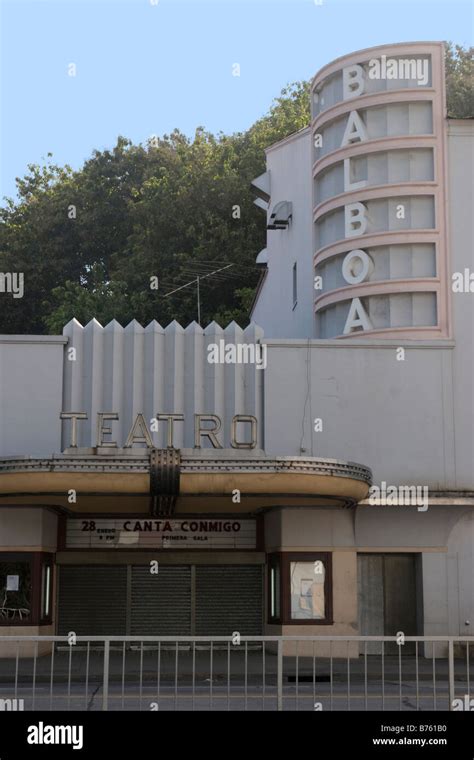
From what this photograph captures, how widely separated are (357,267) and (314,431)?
4.52 metres

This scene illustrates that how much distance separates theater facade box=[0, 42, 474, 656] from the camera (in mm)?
26078

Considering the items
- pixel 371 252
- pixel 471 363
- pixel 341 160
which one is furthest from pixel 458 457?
pixel 341 160

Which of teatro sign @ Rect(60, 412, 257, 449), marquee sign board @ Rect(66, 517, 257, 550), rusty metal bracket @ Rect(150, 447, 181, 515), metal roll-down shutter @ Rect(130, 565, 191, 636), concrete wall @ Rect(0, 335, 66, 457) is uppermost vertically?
concrete wall @ Rect(0, 335, 66, 457)

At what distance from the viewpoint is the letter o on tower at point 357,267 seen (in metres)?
28.5

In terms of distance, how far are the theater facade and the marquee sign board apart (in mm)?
47

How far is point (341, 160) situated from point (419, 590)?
1092cm

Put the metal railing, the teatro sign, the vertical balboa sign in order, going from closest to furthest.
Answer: the metal railing
the teatro sign
the vertical balboa sign

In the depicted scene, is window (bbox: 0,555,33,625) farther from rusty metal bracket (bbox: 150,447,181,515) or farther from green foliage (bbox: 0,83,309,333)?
green foliage (bbox: 0,83,309,333)

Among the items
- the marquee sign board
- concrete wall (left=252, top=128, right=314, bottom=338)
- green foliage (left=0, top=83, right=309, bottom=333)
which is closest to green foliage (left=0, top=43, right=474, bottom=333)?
green foliage (left=0, top=83, right=309, bottom=333)

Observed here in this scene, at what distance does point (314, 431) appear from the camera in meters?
27.0

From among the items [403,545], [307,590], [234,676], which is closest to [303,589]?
[307,590]

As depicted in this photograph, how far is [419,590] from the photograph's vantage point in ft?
87.9
